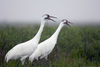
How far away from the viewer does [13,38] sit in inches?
212

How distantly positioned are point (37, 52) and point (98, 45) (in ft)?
9.58

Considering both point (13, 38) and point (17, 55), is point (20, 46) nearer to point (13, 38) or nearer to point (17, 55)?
point (17, 55)

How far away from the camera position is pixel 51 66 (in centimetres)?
395

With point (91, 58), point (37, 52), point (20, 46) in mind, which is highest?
point (20, 46)

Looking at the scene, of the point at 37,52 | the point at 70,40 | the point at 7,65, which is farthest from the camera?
the point at 70,40

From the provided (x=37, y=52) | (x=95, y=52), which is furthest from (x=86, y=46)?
(x=37, y=52)

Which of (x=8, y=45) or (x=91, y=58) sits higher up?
(x=8, y=45)

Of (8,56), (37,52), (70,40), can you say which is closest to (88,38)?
(70,40)

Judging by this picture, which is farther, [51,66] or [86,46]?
[86,46]

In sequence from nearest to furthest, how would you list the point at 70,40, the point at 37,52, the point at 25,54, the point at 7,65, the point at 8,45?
the point at 7,65, the point at 25,54, the point at 37,52, the point at 8,45, the point at 70,40

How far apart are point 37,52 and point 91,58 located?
2.42 m

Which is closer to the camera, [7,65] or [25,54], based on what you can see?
[7,65]

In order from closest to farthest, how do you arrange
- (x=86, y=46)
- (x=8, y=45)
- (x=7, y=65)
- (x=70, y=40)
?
(x=7, y=65), (x=8, y=45), (x=86, y=46), (x=70, y=40)

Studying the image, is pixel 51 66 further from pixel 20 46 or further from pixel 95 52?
pixel 95 52
